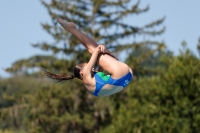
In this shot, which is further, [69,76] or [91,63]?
[69,76]

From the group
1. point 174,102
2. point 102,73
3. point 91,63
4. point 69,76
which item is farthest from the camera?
point 174,102

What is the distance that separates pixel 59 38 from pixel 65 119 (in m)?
5.00

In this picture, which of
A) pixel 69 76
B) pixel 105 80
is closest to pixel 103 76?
pixel 105 80

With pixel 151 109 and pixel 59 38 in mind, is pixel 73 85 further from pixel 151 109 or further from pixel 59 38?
pixel 151 109

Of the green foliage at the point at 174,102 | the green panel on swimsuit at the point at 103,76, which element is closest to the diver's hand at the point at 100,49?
the green panel on swimsuit at the point at 103,76

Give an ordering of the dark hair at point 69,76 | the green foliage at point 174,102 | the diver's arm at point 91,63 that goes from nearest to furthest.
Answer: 1. the diver's arm at point 91,63
2. the dark hair at point 69,76
3. the green foliage at point 174,102

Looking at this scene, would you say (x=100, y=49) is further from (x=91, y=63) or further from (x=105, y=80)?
(x=105, y=80)

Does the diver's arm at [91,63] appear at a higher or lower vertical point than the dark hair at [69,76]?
higher

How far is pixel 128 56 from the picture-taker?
46094mm

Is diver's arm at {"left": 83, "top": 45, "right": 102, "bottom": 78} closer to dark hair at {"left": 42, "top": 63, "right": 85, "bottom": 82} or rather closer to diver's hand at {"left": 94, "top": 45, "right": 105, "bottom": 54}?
diver's hand at {"left": 94, "top": 45, "right": 105, "bottom": 54}

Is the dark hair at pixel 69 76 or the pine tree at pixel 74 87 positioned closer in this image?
the dark hair at pixel 69 76

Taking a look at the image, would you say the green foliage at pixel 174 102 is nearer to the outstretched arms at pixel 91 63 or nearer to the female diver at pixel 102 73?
the female diver at pixel 102 73

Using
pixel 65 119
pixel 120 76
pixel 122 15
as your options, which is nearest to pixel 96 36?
pixel 122 15

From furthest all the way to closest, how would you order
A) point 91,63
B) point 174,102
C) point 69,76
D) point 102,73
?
point 174,102
point 69,76
point 102,73
point 91,63
